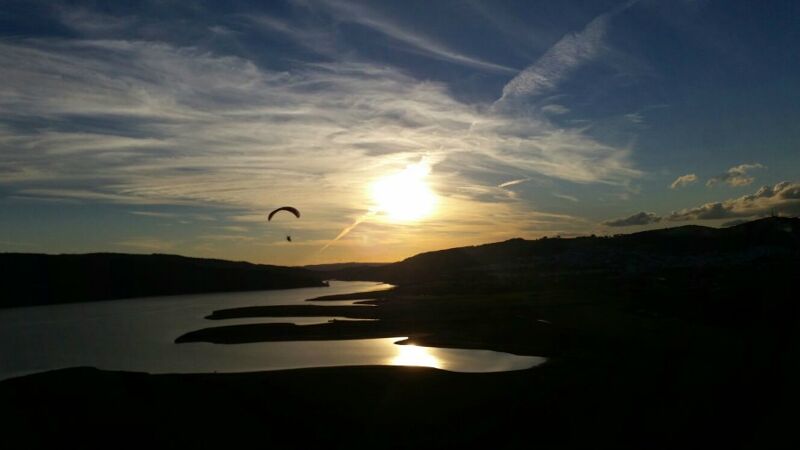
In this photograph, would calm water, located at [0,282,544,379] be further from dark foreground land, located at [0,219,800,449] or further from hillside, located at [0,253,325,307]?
hillside, located at [0,253,325,307]

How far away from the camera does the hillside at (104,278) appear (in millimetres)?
145500

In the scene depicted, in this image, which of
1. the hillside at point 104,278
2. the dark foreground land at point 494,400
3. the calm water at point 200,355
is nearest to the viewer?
the dark foreground land at point 494,400

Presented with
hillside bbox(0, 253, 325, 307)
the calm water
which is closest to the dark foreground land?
the calm water

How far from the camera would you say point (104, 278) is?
6442 inches

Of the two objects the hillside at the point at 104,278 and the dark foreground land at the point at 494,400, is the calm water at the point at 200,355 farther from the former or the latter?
the hillside at the point at 104,278

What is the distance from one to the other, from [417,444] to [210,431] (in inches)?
331

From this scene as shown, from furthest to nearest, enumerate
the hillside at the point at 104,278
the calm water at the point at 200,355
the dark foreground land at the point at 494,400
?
1. the hillside at the point at 104,278
2. the calm water at the point at 200,355
3. the dark foreground land at the point at 494,400

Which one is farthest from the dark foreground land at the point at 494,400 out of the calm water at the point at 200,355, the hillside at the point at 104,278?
the hillside at the point at 104,278

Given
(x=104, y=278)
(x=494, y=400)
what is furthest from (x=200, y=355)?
(x=104, y=278)

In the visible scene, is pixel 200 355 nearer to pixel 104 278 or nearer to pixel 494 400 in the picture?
pixel 494 400

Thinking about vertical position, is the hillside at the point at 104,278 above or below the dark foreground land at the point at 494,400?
above

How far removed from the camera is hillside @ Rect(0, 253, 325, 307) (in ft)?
477

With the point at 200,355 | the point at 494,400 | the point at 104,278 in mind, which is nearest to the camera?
the point at 494,400

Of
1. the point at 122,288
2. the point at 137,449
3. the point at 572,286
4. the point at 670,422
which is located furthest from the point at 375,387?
the point at 122,288
